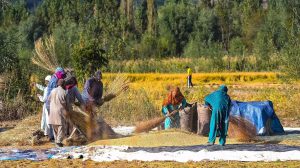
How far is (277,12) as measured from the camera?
54312 mm

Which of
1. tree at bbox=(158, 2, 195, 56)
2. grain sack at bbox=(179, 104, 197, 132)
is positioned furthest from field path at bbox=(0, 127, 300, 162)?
tree at bbox=(158, 2, 195, 56)

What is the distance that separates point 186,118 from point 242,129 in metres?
1.53

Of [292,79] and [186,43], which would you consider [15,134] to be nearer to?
[292,79]

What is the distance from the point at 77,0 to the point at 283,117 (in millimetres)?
50118

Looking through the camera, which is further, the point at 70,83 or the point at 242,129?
the point at 242,129

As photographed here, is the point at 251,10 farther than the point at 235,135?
Yes

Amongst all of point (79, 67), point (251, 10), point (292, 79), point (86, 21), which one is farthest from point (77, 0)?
point (292, 79)

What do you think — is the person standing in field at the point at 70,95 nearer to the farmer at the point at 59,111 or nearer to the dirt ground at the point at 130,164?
the farmer at the point at 59,111

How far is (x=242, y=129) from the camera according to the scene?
40.9ft

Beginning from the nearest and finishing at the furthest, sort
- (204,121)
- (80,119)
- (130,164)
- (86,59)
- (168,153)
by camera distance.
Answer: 1. (130,164)
2. (168,153)
3. (80,119)
4. (204,121)
5. (86,59)

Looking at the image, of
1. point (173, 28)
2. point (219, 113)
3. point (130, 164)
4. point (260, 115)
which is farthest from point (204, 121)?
point (173, 28)

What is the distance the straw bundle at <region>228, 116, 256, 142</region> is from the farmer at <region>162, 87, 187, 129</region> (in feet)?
4.40

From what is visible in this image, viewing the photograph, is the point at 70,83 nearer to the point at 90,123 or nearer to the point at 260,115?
the point at 90,123

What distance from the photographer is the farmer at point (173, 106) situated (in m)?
13.6
